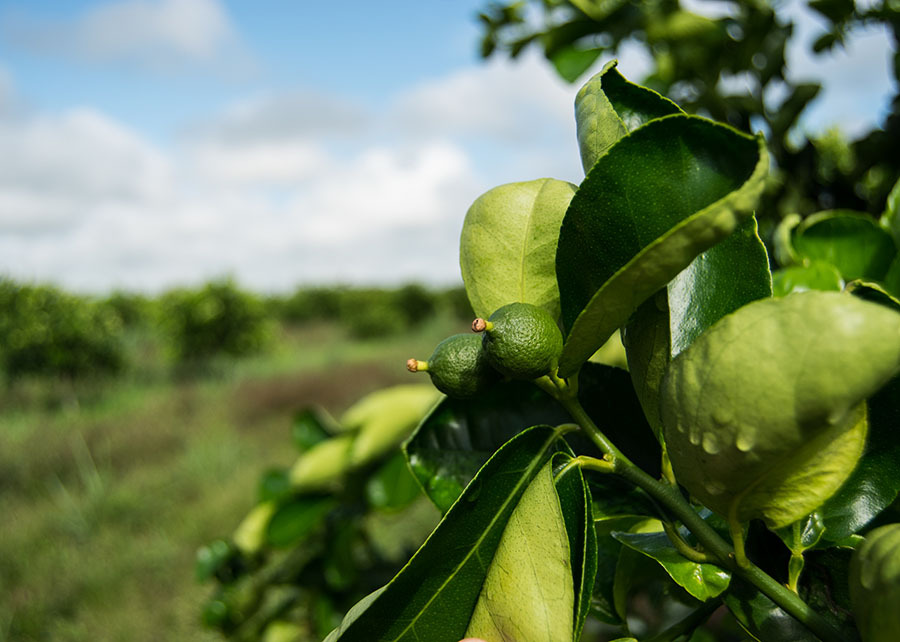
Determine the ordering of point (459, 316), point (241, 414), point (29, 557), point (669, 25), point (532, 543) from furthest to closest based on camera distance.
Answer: point (459, 316) < point (241, 414) < point (29, 557) < point (669, 25) < point (532, 543)

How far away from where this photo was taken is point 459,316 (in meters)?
14.6

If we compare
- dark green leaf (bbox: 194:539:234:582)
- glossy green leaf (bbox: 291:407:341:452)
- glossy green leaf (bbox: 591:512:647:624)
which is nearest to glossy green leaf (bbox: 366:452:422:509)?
glossy green leaf (bbox: 291:407:341:452)

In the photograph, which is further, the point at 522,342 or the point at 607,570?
the point at 607,570

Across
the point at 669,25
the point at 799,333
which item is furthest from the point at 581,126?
the point at 669,25

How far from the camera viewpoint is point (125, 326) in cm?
1360

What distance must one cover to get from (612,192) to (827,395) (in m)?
0.17

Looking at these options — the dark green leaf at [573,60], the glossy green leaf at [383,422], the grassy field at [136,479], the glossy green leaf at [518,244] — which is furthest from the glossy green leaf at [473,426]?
the grassy field at [136,479]

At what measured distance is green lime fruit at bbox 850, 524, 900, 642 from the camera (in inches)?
13.9

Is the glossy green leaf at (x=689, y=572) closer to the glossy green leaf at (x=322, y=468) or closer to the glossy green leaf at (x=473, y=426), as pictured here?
the glossy green leaf at (x=473, y=426)

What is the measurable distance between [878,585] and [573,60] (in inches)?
55.8

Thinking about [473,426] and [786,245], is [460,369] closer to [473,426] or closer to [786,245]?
[473,426]

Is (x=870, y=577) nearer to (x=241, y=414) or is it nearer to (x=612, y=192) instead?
(x=612, y=192)

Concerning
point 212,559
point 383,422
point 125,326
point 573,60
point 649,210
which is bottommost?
point 212,559

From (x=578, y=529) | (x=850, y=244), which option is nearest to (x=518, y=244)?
(x=578, y=529)
